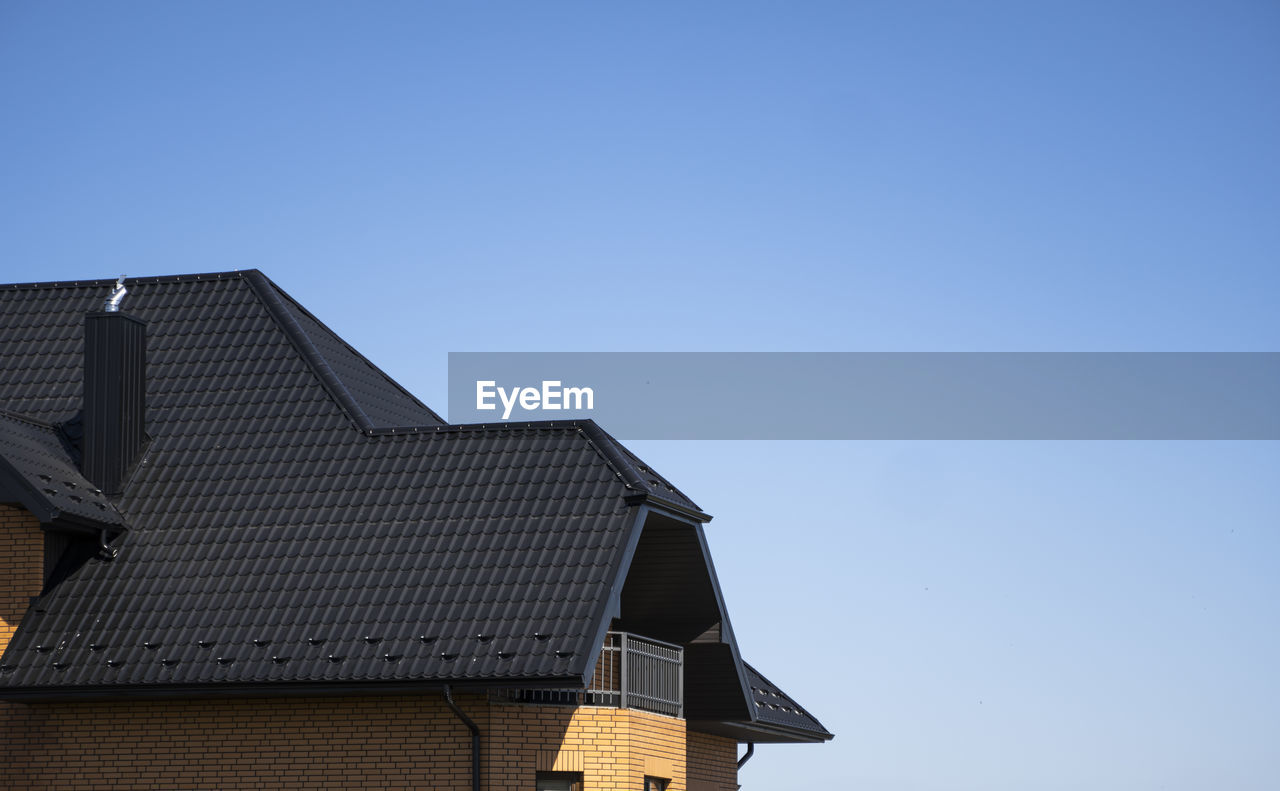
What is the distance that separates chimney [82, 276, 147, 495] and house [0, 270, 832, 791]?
39 mm

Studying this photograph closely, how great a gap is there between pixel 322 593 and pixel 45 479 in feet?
12.6

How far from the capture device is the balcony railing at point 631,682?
64.1 ft

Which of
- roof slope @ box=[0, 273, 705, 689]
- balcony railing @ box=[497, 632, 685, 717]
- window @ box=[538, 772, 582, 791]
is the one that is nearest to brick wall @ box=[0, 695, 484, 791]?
roof slope @ box=[0, 273, 705, 689]

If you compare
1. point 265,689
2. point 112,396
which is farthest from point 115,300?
point 265,689

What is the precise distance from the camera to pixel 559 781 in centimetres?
1925

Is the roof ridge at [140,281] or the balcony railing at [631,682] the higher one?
the roof ridge at [140,281]

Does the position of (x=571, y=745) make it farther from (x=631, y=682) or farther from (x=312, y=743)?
(x=312, y=743)

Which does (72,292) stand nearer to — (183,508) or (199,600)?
(183,508)

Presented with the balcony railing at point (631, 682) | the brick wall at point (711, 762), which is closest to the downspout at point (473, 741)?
the balcony railing at point (631, 682)

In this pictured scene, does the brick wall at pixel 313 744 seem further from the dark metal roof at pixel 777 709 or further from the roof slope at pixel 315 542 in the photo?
the dark metal roof at pixel 777 709

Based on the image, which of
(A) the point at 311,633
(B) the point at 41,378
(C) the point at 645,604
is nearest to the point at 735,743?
(C) the point at 645,604

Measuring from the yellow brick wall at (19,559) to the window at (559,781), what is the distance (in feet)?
22.6

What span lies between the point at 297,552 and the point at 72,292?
774 cm

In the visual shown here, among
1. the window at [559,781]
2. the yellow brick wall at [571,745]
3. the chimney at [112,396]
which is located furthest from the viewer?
the chimney at [112,396]
